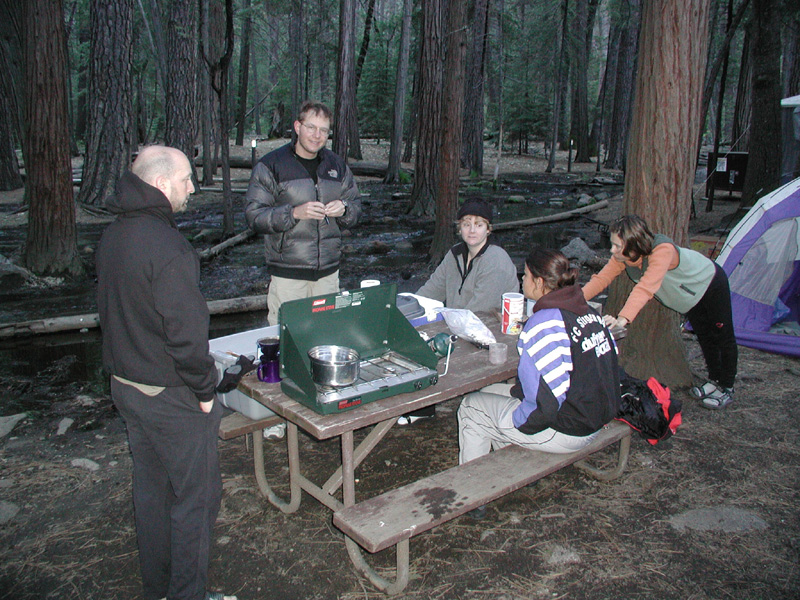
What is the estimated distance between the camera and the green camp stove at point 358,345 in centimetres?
258

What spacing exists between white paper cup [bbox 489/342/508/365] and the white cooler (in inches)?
49.1

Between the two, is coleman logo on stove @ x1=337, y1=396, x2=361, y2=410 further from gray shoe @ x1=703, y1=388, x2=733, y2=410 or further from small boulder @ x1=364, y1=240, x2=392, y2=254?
small boulder @ x1=364, y1=240, x2=392, y2=254

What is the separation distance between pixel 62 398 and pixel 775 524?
5.01m

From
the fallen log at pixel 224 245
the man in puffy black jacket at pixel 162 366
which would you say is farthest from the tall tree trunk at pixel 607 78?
the man in puffy black jacket at pixel 162 366

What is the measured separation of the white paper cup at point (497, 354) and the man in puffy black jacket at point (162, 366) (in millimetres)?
1456

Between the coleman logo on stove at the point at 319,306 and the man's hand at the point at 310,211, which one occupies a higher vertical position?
the man's hand at the point at 310,211

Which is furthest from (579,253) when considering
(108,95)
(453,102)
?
(108,95)

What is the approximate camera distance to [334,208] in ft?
13.4

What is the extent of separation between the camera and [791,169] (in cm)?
975

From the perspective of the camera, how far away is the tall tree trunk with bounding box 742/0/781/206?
32.9 feet

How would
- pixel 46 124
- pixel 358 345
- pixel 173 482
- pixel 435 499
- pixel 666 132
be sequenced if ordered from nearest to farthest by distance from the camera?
pixel 173 482 < pixel 435 499 < pixel 358 345 < pixel 666 132 < pixel 46 124

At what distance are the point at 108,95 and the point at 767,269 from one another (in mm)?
11326

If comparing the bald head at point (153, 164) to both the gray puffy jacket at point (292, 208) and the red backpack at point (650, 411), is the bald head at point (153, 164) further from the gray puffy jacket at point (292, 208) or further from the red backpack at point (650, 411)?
the red backpack at point (650, 411)

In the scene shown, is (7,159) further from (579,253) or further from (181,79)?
(579,253)
